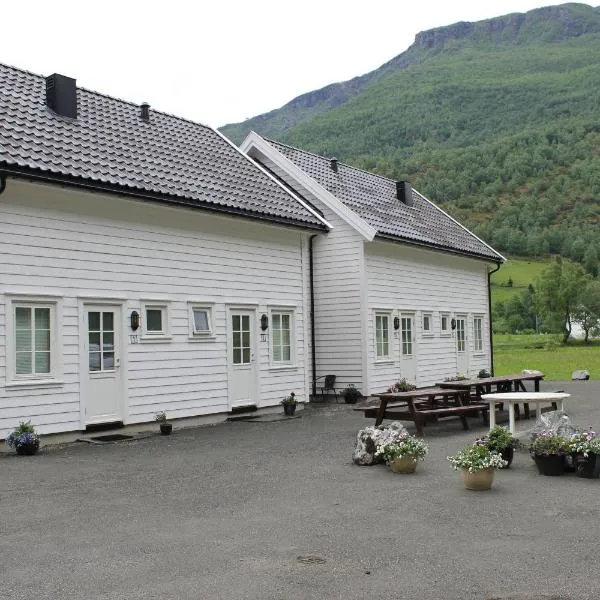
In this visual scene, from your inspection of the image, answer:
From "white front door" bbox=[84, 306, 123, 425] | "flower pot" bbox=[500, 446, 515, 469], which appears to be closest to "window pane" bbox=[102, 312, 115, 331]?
"white front door" bbox=[84, 306, 123, 425]

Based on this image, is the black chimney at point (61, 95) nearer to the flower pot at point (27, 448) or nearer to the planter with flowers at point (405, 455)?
the flower pot at point (27, 448)

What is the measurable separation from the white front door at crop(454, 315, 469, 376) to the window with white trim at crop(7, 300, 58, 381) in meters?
13.8

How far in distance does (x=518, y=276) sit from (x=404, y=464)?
82.2 m

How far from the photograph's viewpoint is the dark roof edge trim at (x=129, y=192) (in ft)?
37.4

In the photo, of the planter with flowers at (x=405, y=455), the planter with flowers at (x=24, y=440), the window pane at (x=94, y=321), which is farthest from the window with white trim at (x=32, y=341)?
the planter with flowers at (x=405, y=455)

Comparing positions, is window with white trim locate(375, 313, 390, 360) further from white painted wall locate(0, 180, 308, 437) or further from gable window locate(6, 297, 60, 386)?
gable window locate(6, 297, 60, 386)

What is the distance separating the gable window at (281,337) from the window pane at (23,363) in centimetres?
586

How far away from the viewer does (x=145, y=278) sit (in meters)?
13.6

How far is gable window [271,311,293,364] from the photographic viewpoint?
16672 millimetres

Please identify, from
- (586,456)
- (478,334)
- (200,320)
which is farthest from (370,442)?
(478,334)

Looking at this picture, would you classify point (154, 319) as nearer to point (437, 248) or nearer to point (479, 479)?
point (479, 479)

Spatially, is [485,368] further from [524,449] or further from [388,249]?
[524,449]

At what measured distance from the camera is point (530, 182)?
91875 mm

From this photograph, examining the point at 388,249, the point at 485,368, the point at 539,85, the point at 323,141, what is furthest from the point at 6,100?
the point at 539,85
